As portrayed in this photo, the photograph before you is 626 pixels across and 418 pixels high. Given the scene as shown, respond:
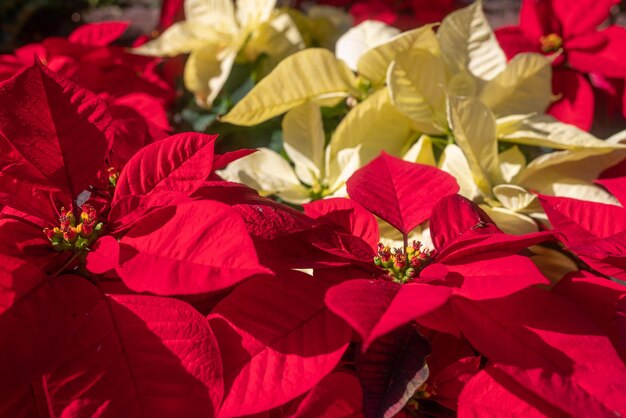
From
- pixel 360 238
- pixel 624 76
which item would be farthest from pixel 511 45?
pixel 360 238

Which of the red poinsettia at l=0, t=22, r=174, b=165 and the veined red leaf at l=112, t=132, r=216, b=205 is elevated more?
the veined red leaf at l=112, t=132, r=216, b=205

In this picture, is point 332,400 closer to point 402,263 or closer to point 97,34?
point 402,263

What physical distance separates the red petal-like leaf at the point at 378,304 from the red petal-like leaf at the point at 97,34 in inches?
24.0

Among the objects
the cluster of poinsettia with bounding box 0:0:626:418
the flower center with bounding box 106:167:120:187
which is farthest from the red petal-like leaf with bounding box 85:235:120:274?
the flower center with bounding box 106:167:120:187

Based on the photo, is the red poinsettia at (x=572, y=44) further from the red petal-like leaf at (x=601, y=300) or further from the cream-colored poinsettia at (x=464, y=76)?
the red petal-like leaf at (x=601, y=300)

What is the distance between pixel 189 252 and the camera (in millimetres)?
364

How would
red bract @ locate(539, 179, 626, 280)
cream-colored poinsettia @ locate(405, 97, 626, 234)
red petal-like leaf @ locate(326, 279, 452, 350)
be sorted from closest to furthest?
1. red petal-like leaf @ locate(326, 279, 452, 350)
2. red bract @ locate(539, 179, 626, 280)
3. cream-colored poinsettia @ locate(405, 97, 626, 234)

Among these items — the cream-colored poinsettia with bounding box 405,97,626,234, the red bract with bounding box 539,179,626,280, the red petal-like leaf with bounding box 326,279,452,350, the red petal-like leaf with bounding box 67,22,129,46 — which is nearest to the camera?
the red petal-like leaf with bounding box 326,279,452,350

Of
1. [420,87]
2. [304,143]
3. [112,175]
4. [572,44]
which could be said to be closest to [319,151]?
[304,143]

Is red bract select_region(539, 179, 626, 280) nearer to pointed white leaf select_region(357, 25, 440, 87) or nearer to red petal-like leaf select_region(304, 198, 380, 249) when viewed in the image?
red petal-like leaf select_region(304, 198, 380, 249)

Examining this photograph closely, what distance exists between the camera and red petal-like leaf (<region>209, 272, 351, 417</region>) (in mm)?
361

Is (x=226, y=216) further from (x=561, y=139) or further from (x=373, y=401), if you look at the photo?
(x=561, y=139)

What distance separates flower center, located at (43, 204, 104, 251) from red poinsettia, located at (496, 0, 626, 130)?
526 mm

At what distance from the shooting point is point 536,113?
25.3 inches
